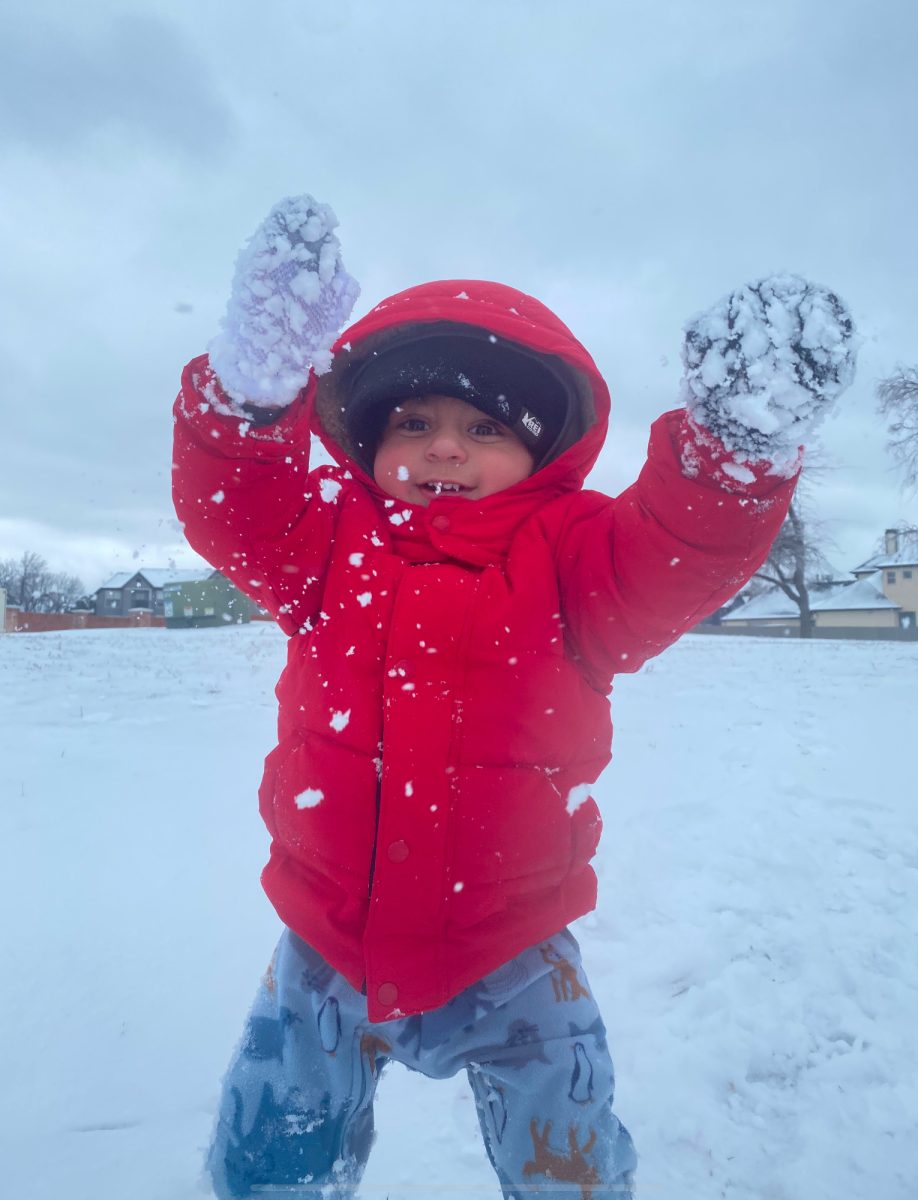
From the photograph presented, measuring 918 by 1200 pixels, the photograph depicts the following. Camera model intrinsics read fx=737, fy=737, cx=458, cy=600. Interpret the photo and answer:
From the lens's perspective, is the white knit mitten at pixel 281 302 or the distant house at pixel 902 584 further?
the distant house at pixel 902 584

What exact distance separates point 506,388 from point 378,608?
1.89 feet

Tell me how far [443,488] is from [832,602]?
215 feet

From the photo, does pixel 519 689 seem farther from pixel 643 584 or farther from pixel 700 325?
pixel 700 325

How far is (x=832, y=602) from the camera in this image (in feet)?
196

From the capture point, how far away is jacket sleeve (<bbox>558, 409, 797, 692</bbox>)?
48.6 inches

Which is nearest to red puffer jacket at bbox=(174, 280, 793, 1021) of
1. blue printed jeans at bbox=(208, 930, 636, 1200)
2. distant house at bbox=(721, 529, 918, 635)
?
blue printed jeans at bbox=(208, 930, 636, 1200)

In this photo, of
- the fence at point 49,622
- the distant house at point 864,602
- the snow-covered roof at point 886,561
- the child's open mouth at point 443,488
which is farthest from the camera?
the distant house at point 864,602

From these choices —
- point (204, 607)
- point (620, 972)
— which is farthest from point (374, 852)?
point (204, 607)

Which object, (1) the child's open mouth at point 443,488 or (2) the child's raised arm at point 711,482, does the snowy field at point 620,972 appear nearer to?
(2) the child's raised arm at point 711,482

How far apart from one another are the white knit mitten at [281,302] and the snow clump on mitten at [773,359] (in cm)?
60

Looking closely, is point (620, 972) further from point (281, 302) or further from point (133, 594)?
point (133, 594)

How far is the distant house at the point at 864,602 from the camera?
56.1 m

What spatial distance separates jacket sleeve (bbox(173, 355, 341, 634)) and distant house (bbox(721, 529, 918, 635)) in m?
55.5

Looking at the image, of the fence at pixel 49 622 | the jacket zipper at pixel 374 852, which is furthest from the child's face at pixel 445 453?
the fence at pixel 49 622
